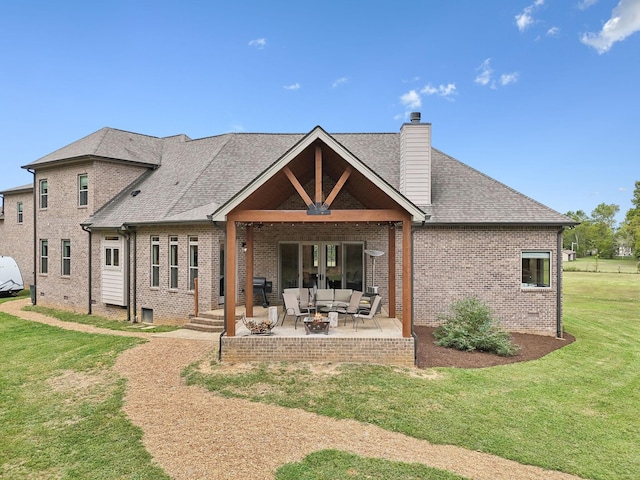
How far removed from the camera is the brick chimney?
1277 centimetres

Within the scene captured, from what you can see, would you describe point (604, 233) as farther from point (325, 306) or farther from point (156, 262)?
point (156, 262)

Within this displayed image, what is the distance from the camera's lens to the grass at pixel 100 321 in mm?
12438

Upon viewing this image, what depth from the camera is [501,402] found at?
20.9 ft

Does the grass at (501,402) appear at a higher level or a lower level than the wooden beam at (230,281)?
lower

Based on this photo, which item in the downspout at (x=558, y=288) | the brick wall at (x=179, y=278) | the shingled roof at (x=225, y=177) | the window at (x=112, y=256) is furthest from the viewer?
the window at (x=112, y=256)

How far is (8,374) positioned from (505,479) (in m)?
9.80

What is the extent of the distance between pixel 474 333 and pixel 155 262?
1112cm

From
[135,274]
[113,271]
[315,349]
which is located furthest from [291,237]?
[113,271]

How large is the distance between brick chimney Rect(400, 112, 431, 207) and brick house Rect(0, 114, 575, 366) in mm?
35

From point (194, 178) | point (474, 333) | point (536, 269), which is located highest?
point (194, 178)

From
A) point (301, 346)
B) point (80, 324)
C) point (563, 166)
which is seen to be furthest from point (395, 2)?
point (563, 166)

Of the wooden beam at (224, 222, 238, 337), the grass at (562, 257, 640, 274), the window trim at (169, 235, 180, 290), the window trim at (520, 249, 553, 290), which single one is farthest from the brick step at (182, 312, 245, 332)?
the grass at (562, 257, 640, 274)

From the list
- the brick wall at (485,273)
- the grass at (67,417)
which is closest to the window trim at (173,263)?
the grass at (67,417)

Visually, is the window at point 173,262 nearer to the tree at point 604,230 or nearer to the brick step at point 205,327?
the brick step at point 205,327
